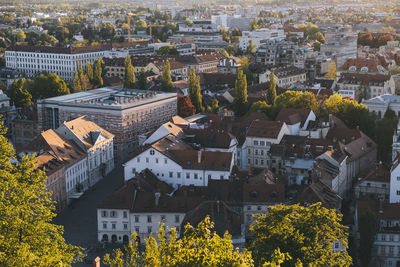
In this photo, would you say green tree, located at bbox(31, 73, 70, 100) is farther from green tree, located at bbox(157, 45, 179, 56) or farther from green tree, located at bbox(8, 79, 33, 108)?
green tree, located at bbox(157, 45, 179, 56)

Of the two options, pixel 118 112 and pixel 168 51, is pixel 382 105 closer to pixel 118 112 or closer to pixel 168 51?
pixel 118 112

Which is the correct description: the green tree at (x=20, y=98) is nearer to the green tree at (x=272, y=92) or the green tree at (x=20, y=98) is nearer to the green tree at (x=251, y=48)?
the green tree at (x=272, y=92)

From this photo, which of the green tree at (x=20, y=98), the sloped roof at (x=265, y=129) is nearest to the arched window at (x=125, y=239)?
the sloped roof at (x=265, y=129)

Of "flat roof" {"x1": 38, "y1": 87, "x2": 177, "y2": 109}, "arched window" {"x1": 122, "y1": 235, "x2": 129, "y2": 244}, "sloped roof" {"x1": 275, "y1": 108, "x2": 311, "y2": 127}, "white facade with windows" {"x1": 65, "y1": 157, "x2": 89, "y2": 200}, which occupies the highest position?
"flat roof" {"x1": 38, "y1": 87, "x2": 177, "y2": 109}

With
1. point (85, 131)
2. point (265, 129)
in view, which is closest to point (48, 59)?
point (85, 131)

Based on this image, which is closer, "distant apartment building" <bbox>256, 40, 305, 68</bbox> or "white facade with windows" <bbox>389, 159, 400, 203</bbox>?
"white facade with windows" <bbox>389, 159, 400, 203</bbox>

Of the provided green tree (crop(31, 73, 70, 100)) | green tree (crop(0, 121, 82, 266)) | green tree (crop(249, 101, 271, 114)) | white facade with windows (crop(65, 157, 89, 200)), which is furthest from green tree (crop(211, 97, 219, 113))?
green tree (crop(0, 121, 82, 266))

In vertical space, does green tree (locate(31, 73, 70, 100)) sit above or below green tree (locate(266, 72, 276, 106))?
below
